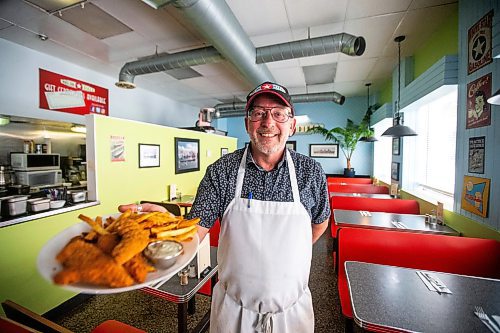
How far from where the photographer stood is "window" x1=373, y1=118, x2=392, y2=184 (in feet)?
21.0

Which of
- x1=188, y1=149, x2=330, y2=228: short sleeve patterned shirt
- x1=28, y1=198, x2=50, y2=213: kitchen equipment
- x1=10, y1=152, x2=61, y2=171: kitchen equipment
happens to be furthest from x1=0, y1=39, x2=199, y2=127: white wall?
x1=188, y1=149, x2=330, y2=228: short sleeve patterned shirt

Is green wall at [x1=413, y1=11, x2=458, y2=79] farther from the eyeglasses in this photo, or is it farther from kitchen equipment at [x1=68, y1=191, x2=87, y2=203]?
kitchen equipment at [x1=68, y1=191, x2=87, y2=203]

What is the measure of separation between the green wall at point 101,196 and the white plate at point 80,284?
273 mm

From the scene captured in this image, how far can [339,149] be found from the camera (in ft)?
25.9

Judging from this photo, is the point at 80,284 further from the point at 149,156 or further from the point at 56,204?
the point at 149,156

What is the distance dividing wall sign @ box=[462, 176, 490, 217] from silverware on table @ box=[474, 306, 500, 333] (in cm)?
138

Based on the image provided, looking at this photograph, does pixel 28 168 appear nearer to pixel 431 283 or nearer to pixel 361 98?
pixel 431 283

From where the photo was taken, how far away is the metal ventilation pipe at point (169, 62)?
378 cm

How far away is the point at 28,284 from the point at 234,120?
8.10 meters

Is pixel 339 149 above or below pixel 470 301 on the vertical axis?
above

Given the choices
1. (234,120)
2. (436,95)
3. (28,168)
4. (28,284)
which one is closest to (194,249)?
(28,284)

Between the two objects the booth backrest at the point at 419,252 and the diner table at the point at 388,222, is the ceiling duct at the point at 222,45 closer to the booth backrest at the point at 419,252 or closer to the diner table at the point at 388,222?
the diner table at the point at 388,222

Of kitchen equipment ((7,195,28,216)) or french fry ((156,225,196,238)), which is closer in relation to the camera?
french fry ((156,225,196,238))

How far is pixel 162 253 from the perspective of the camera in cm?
81
